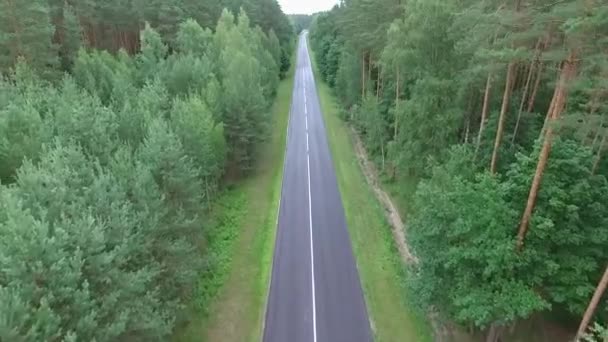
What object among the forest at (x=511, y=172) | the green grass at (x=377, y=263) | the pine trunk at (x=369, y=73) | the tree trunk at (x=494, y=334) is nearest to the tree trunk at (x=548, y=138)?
the forest at (x=511, y=172)

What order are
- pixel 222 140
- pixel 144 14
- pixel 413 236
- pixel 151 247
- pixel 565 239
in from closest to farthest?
pixel 565 239, pixel 151 247, pixel 413 236, pixel 222 140, pixel 144 14

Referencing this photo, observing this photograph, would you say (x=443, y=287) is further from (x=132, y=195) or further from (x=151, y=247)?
(x=132, y=195)

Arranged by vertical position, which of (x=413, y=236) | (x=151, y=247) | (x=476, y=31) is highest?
(x=476, y=31)

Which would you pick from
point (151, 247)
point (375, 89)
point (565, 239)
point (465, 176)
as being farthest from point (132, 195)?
point (375, 89)

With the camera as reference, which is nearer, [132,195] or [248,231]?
[132,195]

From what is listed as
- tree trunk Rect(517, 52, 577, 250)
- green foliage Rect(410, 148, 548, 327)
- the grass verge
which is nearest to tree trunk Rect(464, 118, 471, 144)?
green foliage Rect(410, 148, 548, 327)

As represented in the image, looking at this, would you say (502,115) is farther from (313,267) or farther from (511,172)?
(313,267)

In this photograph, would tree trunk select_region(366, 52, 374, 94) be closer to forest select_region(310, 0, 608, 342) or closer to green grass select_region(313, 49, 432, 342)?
green grass select_region(313, 49, 432, 342)
